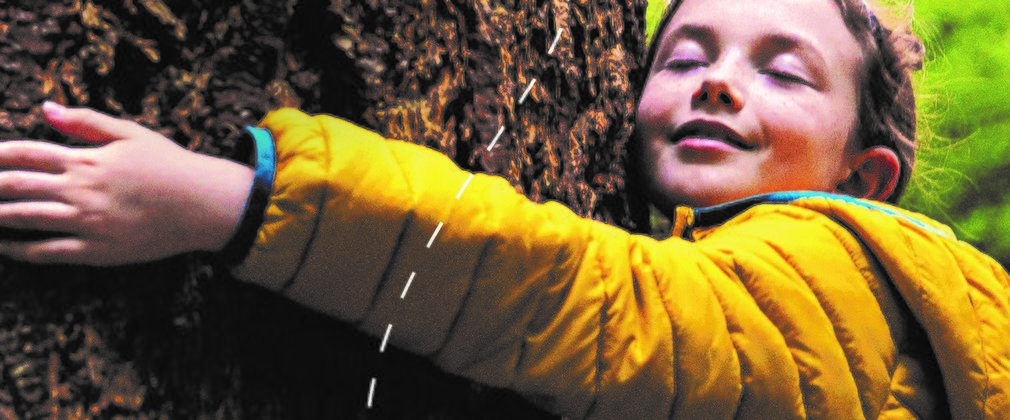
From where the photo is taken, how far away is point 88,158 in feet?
2.36

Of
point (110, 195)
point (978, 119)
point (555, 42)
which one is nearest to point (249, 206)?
point (110, 195)

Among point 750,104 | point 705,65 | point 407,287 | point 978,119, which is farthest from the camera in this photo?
point 978,119

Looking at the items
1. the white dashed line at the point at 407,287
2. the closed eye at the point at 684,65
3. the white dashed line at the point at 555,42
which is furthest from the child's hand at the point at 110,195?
the closed eye at the point at 684,65

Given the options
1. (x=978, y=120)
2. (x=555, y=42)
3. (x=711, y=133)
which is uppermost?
(x=555, y=42)

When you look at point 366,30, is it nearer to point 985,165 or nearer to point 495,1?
point 495,1

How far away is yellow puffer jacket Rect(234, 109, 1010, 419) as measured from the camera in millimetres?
803

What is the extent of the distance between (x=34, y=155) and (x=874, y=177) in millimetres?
1416

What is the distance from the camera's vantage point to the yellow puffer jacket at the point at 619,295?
2.64 feet

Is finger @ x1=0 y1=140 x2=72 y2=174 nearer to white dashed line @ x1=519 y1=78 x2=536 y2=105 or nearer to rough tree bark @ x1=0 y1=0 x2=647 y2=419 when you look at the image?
rough tree bark @ x1=0 y1=0 x2=647 y2=419

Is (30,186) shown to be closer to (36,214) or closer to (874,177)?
(36,214)

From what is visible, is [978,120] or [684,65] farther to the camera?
[978,120]

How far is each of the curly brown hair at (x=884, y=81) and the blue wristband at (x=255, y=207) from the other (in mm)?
1054

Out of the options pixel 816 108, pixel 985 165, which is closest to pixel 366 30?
pixel 816 108

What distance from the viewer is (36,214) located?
700 millimetres
